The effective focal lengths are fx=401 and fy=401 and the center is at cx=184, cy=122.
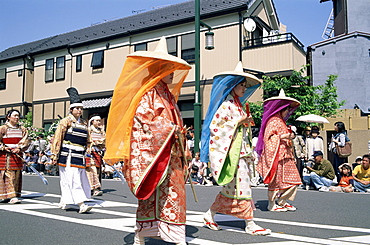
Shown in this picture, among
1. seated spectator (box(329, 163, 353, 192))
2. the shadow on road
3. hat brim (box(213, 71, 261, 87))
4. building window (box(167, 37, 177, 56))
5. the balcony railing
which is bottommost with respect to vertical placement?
the shadow on road

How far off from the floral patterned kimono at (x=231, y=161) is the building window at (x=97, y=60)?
2030cm

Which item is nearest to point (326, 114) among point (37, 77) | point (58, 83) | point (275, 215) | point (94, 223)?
point (275, 215)

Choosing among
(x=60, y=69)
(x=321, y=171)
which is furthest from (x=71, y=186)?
(x=60, y=69)

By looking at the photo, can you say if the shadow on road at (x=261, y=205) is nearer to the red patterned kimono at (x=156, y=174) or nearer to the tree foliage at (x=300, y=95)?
the red patterned kimono at (x=156, y=174)

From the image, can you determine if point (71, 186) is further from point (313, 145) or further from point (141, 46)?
point (141, 46)

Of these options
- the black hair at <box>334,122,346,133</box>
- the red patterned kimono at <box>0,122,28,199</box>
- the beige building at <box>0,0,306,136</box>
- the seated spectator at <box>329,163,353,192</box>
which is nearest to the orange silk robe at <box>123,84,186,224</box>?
the red patterned kimono at <box>0,122,28,199</box>

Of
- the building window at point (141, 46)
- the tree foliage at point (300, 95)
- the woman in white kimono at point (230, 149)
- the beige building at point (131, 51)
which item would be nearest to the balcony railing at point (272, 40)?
the beige building at point (131, 51)

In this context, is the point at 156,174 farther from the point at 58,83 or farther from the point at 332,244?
the point at 58,83

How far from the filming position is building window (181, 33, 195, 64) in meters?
21.0

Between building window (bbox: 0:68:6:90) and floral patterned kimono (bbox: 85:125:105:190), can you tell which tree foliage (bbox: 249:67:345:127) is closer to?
floral patterned kimono (bbox: 85:125:105:190)

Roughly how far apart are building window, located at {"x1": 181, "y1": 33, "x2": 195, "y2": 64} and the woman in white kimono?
15.5m

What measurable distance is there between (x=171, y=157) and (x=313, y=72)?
2008 centimetres

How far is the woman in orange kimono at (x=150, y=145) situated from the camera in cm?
411

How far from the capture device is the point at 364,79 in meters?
22.2
